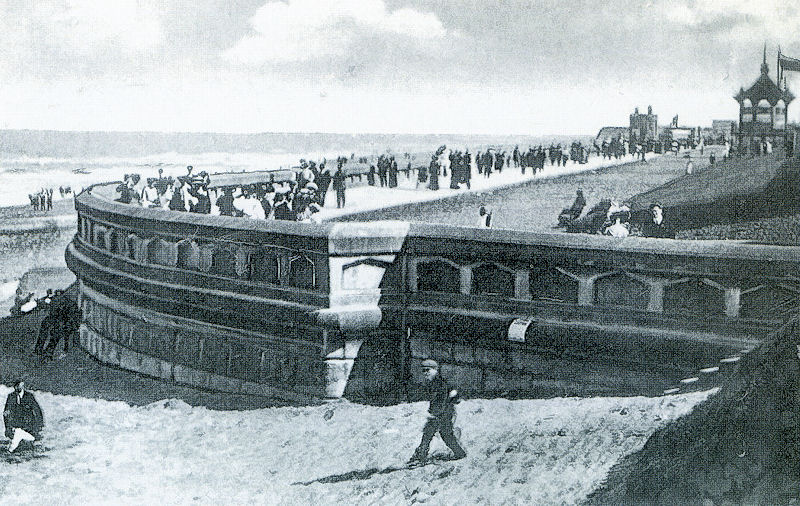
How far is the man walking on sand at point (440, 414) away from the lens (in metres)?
8.53

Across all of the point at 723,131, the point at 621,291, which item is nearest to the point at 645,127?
the point at 621,291

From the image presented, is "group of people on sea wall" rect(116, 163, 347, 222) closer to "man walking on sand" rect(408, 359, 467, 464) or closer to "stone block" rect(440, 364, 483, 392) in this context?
"stone block" rect(440, 364, 483, 392)

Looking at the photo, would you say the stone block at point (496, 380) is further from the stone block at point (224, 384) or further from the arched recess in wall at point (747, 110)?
the arched recess in wall at point (747, 110)

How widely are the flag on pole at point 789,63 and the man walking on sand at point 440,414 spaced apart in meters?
4.55

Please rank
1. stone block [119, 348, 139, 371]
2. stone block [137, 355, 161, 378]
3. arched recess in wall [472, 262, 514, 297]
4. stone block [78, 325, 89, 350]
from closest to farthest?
arched recess in wall [472, 262, 514, 297] → stone block [137, 355, 161, 378] → stone block [119, 348, 139, 371] → stone block [78, 325, 89, 350]

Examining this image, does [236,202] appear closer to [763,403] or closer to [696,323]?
[696,323]

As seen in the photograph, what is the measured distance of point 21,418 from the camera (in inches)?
426

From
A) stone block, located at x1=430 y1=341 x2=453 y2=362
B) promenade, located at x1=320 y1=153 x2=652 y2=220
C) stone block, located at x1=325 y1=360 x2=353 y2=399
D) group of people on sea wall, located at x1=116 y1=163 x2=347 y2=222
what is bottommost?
stone block, located at x1=325 y1=360 x2=353 y2=399

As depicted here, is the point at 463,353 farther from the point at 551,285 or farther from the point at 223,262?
the point at 223,262

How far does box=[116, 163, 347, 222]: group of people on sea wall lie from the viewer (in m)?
17.3

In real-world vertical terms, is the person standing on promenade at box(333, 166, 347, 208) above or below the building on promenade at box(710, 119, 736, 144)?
below

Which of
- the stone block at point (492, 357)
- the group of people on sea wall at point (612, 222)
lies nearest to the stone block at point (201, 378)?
A: the stone block at point (492, 357)

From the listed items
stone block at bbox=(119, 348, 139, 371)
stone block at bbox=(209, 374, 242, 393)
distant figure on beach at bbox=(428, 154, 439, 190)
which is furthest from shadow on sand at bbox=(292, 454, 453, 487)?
distant figure on beach at bbox=(428, 154, 439, 190)

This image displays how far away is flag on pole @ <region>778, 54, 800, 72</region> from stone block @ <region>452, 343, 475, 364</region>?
14.2 ft
